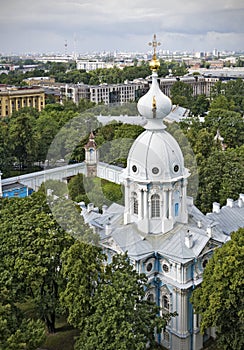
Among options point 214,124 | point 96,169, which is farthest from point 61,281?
point 214,124

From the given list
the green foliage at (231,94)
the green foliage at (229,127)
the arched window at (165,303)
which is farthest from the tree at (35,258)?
the green foliage at (231,94)

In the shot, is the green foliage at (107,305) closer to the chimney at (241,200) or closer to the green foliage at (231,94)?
the chimney at (241,200)

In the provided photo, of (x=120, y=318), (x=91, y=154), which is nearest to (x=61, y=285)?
(x=120, y=318)

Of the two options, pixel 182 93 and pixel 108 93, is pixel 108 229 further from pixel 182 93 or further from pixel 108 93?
pixel 108 93

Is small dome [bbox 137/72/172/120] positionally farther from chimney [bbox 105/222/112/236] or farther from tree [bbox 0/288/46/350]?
tree [bbox 0/288/46/350]

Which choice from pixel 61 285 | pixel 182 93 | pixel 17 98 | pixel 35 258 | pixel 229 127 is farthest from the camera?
pixel 182 93

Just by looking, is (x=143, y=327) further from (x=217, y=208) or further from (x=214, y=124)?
(x=214, y=124)
